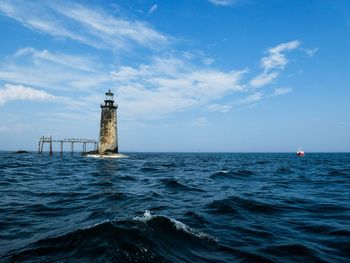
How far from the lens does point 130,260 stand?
221 inches

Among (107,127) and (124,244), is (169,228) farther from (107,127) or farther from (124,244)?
(107,127)

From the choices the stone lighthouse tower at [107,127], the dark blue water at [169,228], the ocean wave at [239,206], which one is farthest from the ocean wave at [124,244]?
the stone lighthouse tower at [107,127]

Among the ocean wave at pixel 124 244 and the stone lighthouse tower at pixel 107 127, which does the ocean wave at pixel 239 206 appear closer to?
Answer: the ocean wave at pixel 124 244

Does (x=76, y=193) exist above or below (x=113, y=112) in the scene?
below

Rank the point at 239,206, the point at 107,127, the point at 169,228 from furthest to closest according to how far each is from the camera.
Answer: the point at 107,127, the point at 239,206, the point at 169,228

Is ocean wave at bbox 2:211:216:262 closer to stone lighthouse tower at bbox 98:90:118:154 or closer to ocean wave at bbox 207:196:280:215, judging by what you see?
ocean wave at bbox 207:196:280:215

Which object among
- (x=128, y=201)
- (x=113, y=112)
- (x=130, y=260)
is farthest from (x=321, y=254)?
(x=113, y=112)

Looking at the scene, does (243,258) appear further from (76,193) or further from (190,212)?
(76,193)

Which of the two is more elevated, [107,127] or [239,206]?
[107,127]

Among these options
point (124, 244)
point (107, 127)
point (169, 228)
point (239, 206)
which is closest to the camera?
point (124, 244)

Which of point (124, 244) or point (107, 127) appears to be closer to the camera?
point (124, 244)

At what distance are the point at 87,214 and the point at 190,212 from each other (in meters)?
3.44

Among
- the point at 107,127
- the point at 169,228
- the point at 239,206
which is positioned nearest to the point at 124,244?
the point at 169,228

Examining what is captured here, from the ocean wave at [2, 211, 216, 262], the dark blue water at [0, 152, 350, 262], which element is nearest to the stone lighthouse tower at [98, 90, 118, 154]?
the dark blue water at [0, 152, 350, 262]
